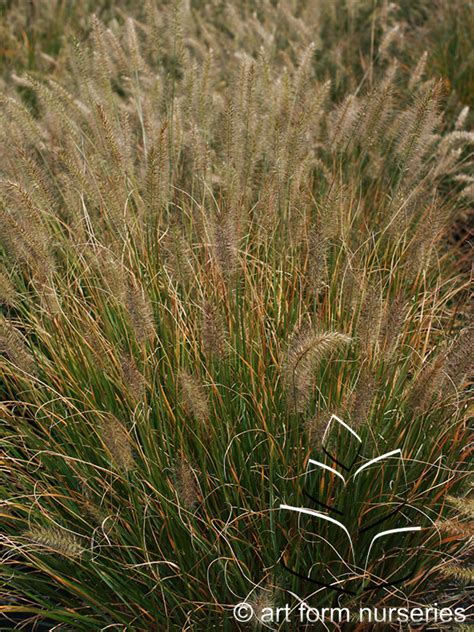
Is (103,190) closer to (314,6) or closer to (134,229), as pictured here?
(134,229)

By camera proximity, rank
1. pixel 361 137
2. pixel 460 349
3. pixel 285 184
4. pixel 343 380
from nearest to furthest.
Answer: pixel 460 349 < pixel 343 380 < pixel 285 184 < pixel 361 137


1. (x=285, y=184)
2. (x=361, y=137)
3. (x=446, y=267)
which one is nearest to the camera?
(x=285, y=184)

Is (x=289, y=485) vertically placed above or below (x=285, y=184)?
below

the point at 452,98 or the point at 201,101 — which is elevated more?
the point at 201,101

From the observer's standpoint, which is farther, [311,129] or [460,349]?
[311,129]

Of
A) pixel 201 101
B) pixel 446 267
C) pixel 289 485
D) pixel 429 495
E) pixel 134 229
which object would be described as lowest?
pixel 446 267

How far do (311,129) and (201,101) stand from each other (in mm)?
529

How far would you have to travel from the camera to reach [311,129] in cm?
348

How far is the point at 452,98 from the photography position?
500 centimetres

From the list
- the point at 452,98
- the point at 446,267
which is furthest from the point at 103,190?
the point at 452,98

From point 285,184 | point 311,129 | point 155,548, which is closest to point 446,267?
point 311,129

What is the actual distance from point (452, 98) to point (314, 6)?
3.65ft

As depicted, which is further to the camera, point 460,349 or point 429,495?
point 429,495

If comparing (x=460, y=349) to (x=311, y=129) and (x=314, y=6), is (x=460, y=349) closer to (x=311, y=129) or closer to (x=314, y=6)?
(x=311, y=129)
